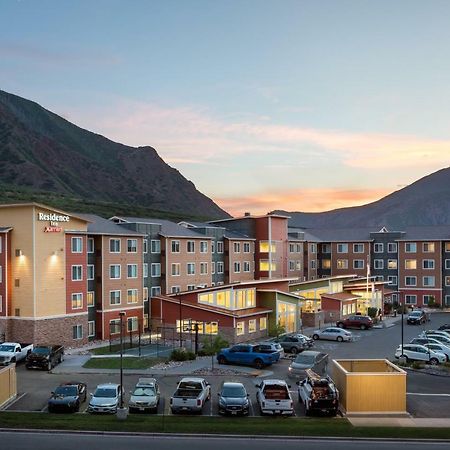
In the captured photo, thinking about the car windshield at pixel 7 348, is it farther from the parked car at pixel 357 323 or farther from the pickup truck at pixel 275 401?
the parked car at pixel 357 323

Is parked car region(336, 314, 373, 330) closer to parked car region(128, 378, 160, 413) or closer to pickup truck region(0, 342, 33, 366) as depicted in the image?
pickup truck region(0, 342, 33, 366)

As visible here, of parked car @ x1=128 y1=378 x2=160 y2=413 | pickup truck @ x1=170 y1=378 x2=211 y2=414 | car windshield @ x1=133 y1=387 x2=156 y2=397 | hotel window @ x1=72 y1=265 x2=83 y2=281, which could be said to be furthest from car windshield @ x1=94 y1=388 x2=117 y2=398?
hotel window @ x1=72 y1=265 x2=83 y2=281

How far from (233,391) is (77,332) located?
30.6 meters

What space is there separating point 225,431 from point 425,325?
60586 mm

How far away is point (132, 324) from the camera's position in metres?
68.9

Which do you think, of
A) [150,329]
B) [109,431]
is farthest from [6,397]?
[150,329]

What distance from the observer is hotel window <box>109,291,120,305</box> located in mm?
66438

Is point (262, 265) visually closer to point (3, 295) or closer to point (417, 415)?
point (3, 295)

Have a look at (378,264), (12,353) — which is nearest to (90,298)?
(12,353)

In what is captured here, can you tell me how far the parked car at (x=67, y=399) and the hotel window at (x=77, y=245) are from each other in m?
27.5

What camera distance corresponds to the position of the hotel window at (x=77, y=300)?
60.9 m

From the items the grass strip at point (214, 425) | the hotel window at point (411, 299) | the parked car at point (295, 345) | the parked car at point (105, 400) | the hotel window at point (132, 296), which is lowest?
the hotel window at point (411, 299)

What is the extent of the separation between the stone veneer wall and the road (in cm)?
2849

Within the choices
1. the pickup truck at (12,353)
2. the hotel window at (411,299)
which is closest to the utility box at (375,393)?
the pickup truck at (12,353)
